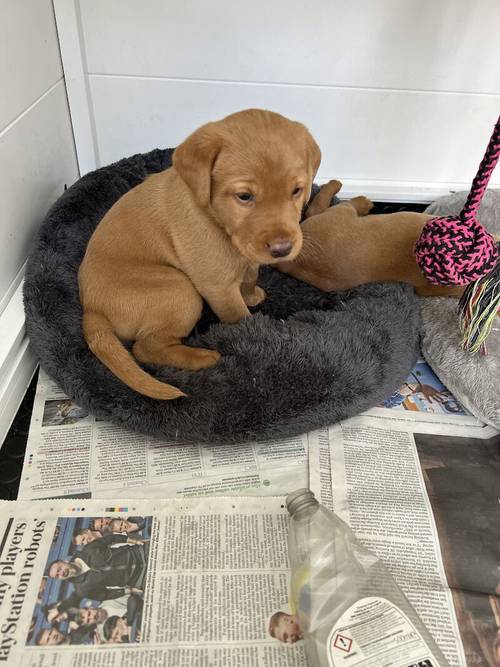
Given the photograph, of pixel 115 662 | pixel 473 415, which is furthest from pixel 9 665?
pixel 473 415

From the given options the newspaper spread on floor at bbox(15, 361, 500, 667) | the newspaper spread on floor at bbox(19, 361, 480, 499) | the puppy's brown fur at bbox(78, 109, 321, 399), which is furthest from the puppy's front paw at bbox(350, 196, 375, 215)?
the newspaper spread on floor at bbox(19, 361, 480, 499)

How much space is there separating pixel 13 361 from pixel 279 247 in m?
0.88

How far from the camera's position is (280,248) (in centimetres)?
122

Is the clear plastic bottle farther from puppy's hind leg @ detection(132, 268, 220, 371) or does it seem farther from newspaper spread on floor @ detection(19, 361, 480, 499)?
puppy's hind leg @ detection(132, 268, 220, 371)

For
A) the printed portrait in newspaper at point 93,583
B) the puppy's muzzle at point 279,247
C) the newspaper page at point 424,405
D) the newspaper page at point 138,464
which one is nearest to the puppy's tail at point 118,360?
the newspaper page at point 138,464

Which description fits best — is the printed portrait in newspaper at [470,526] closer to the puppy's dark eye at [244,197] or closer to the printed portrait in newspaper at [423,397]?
the printed portrait in newspaper at [423,397]

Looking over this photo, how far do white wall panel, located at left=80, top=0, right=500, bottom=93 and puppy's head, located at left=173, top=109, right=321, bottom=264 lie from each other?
0.95m

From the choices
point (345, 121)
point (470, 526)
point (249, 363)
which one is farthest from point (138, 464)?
point (345, 121)

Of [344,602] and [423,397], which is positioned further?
[423,397]

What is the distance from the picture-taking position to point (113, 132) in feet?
7.31

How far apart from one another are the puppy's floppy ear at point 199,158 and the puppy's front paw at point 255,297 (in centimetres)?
58

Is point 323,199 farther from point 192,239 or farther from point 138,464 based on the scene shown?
point 138,464

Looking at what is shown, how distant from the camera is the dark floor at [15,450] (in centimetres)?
130

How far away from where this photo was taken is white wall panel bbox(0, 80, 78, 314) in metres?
1.58
